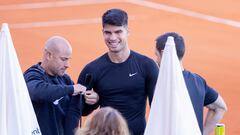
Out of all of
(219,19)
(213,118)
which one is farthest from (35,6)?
(213,118)

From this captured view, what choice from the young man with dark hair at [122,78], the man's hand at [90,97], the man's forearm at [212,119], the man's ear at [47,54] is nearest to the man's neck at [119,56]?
the young man with dark hair at [122,78]

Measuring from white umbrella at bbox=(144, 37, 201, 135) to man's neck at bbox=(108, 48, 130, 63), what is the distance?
56.5 inches

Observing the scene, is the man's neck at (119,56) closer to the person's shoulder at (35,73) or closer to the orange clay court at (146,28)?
the person's shoulder at (35,73)

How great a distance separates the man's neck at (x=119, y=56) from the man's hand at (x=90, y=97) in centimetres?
38

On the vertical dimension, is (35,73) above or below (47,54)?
below

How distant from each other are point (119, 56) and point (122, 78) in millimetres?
208

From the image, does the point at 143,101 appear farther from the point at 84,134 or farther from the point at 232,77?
the point at 232,77

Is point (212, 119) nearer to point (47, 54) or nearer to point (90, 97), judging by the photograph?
point (90, 97)

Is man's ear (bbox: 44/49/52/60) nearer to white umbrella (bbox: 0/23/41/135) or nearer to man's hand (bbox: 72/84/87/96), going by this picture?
man's hand (bbox: 72/84/87/96)

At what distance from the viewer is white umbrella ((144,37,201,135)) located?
5.07 metres

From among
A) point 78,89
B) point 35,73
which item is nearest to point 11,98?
point 78,89

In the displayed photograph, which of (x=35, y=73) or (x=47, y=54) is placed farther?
(x=47, y=54)

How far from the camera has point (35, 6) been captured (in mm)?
19438

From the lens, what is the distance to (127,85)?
6520 millimetres
